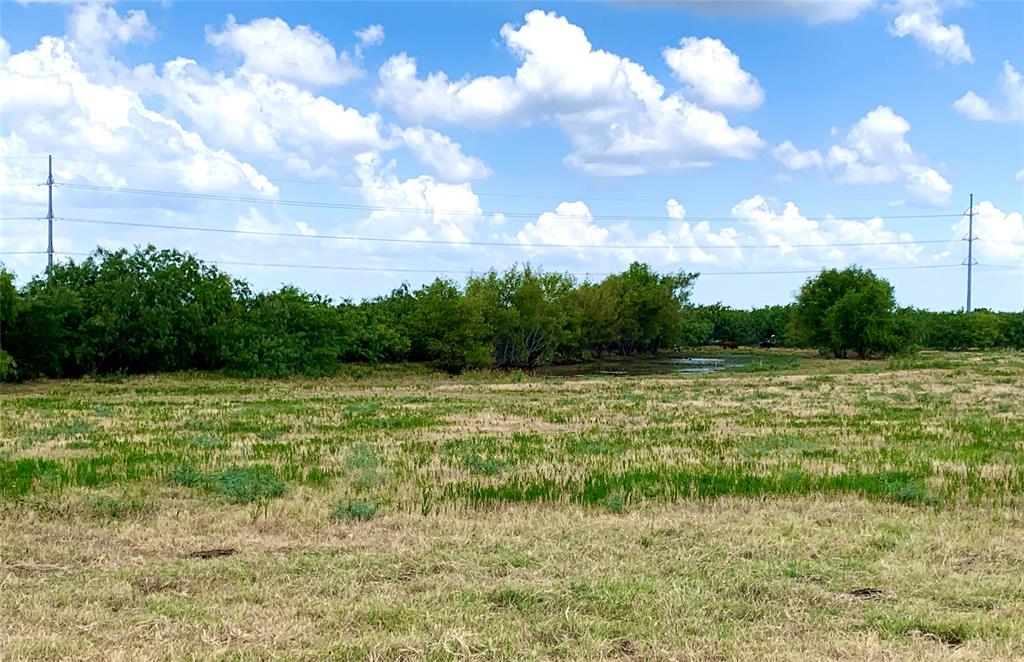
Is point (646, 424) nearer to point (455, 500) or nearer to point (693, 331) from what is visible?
point (455, 500)

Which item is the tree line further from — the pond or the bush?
the bush

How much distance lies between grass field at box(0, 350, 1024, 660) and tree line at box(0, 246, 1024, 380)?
33.2m

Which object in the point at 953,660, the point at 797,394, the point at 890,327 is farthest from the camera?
the point at 890,327

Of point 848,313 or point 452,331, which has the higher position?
point 848,313

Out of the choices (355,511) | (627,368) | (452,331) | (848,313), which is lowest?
(627,368)

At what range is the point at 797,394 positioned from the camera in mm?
36219

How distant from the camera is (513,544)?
9.56 metres

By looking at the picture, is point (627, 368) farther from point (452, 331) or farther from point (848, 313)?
point (848, 313)

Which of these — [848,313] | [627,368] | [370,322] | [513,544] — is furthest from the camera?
[848,313]

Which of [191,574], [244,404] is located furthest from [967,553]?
[244,404]

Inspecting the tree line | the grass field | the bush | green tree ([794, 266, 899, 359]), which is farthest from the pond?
the bush

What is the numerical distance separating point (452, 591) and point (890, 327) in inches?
3425

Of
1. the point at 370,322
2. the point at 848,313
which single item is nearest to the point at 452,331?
the point at 370,322

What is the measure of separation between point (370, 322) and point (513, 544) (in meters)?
62.1
